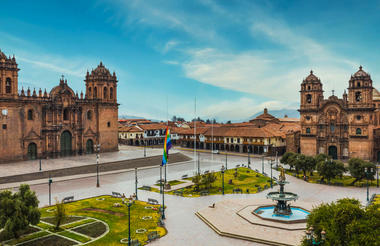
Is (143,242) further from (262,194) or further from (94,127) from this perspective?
(94,127)

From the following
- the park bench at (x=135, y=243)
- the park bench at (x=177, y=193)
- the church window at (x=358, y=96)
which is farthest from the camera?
the church window at (x=358, y=96)

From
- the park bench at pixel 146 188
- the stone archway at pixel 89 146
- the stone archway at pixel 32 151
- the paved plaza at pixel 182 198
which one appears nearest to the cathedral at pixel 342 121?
the paved plaza at pixel 182 198

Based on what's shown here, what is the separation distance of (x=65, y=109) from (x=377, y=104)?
202 feet

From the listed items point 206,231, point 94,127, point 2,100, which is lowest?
point 206,231

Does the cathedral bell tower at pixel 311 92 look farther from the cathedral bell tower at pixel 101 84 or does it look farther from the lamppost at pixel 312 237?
the lamppost at pixel 312 237

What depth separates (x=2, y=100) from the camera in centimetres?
4616

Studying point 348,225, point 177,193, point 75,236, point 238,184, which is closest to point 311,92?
point 238,184

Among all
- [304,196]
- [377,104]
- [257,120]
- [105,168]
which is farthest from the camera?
[257,120]

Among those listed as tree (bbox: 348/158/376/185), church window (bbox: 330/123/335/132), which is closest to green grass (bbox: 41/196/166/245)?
tree (bbox: 348/158/376/185)

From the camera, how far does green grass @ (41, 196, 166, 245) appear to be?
20.5 meters

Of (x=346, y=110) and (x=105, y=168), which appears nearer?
(x=105, y=168)

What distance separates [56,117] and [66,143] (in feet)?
16.8

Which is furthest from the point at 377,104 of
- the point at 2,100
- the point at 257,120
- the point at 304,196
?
the point at 2,100

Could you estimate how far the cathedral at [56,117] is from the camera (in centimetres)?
4716
